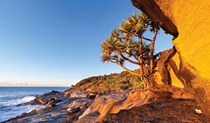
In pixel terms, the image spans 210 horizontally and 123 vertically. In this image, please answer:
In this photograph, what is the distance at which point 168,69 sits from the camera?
419 inches

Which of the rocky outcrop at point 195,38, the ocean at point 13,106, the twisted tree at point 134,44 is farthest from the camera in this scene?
the ocean at point 13,106

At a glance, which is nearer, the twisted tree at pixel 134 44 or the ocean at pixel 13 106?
the twisted tree at pixel 134 44

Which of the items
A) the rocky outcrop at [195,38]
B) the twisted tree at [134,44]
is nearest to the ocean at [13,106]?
the twisted tree at [134,44]

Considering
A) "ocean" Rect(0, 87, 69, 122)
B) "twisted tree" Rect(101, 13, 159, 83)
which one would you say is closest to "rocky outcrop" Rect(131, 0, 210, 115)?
"twisted tree" Rect(101, 13, 159, 83)

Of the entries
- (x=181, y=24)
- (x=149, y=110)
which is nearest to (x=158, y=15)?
(x=181, y=24)

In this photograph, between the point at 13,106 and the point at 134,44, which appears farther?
the point at 13,106

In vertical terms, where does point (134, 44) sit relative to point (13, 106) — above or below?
above

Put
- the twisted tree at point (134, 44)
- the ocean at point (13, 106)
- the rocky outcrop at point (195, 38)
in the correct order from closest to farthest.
Answer: the rocky outcrop at point (195, 38)
the twisted tree at point (134, 44)
the ocean at point (13, 106)

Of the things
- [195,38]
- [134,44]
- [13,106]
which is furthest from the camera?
[13,106]

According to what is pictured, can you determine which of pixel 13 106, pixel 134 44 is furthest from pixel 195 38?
pixel 13 106

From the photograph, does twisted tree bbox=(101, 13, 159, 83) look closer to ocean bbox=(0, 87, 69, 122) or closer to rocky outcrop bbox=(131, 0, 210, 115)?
rocky outcrop bbox=(131, 0, 210, 115)

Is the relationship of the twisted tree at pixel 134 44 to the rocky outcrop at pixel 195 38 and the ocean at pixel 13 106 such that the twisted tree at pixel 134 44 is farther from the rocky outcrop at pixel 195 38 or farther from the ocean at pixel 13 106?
the ocean at pixel 13 106

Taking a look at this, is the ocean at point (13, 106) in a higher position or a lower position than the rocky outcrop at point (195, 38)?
lower

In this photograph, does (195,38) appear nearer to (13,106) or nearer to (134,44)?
(134,44)
